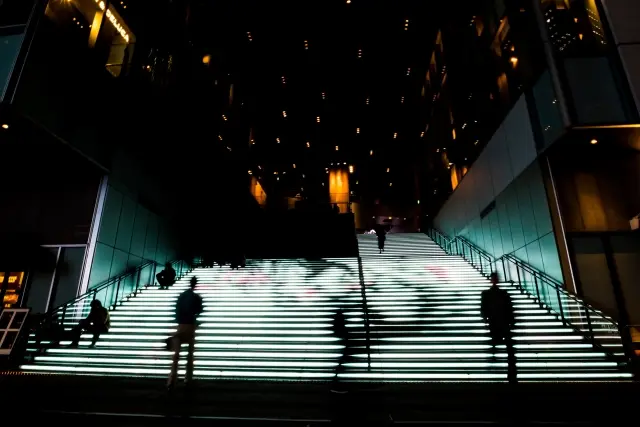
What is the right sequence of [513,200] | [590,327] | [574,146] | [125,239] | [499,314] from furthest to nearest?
1. [125,239]
2. [513,200]
3. [574,146]
4. [590,327]
5. [499,314]

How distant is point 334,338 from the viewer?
23.2 ft

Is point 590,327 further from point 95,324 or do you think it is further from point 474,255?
point 95,324

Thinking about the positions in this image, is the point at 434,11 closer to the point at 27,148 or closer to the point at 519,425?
the point at 27,148

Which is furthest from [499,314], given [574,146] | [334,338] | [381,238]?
[381,238]

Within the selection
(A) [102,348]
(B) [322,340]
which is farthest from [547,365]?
(A) [102,348]

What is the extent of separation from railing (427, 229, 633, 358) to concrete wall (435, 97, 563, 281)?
0.33m

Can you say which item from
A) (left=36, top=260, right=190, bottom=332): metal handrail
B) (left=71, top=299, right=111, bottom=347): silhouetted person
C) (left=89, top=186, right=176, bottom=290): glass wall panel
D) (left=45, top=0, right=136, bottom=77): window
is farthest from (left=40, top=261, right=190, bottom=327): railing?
(left=45, top=0, right=136, bottom=77): window

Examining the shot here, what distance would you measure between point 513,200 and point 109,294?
39.0 feet

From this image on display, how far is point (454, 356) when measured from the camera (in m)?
6.34

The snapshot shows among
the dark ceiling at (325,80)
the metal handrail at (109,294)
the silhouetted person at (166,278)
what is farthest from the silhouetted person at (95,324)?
the dark ceiling at (325,80)

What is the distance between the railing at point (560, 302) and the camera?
628cm

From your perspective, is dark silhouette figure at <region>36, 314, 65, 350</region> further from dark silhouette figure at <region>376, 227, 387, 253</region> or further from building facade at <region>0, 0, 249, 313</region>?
dark silhouette figure at <region>376, 227, 387, 253</region>

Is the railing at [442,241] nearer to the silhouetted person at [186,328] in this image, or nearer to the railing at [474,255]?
the railing at [474,255]

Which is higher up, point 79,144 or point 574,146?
point 79,144
